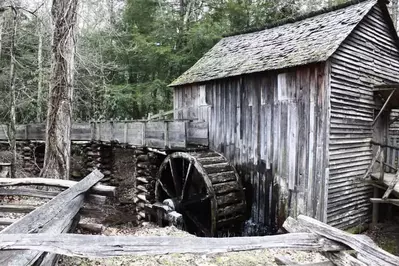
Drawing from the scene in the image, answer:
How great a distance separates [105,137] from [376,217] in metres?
9.74

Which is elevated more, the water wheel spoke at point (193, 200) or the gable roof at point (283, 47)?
the gable roof at point (283, 47)

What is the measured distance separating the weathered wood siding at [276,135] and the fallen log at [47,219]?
17.3ft

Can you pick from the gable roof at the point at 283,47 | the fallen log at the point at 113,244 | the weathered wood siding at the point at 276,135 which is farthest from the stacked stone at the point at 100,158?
the fallen log at the point at 113,244

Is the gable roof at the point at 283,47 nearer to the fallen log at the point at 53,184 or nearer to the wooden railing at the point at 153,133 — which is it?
the wooden railing at the point at 153,133

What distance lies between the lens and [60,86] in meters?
7.09

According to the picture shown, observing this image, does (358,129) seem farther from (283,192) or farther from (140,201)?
(140,201)

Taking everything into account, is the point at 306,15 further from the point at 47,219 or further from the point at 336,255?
the point at 47,219

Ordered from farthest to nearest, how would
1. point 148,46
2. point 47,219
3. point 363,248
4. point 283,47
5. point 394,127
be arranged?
point 148,46 < point 394,127 < point 283,47 < point 47,219 < point 363,248

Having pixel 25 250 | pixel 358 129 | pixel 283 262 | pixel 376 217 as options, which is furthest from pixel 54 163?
pixel 376 217

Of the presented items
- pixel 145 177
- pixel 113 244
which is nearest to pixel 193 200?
pixel 145 177

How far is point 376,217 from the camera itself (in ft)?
30.8

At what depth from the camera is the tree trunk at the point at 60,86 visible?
7.01 m

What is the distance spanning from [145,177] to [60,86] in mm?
5101

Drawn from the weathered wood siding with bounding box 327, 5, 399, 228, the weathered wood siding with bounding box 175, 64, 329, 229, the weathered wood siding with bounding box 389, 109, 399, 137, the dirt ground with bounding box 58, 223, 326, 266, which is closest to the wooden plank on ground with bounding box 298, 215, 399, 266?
the dirt ground with bounding box 58, 223, 326, 266
